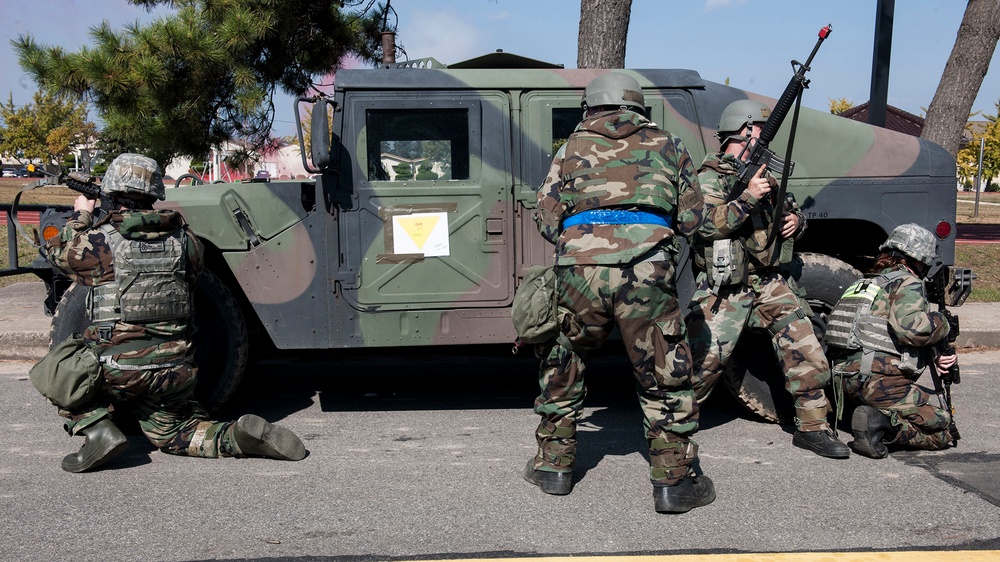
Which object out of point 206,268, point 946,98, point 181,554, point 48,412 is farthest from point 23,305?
point 946,98

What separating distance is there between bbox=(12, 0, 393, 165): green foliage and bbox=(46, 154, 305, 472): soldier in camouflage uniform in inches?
155

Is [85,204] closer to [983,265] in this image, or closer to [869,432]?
[869,432]

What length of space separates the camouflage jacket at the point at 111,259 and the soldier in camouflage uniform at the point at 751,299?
8.89ft

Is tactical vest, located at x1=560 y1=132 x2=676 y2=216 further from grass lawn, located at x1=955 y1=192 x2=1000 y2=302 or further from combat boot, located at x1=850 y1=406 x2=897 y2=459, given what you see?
grass lawn, located at x1=955 y1=192 x2=1000 y2=302

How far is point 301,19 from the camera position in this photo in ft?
28.9

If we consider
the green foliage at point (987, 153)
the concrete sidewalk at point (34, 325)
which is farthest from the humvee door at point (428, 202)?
the green foliage at point (987, 153)

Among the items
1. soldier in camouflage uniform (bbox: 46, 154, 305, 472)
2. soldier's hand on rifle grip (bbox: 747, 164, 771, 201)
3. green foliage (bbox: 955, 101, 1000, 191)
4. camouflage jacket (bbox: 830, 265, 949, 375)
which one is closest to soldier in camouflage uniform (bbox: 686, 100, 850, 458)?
soldier's hand on rifle grip (bbox: 747, 164, 771, 201)

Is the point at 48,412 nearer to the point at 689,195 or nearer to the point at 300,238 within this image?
the point at 300,238

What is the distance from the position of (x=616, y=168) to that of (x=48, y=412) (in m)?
3.84

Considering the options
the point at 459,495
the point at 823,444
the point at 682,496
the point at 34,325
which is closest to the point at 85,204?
the point at 459,495

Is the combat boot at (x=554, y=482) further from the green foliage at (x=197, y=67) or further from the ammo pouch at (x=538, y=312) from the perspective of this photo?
the green foliage at (x=197, y=67)

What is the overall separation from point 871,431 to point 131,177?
3935 millimetres

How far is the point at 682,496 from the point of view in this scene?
383 cm

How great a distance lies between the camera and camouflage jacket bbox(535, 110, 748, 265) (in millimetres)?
3842
